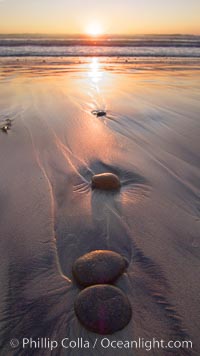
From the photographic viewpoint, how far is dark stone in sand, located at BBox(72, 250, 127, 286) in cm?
192

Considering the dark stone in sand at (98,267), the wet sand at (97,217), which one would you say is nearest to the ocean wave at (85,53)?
the wet sand at (97,217)

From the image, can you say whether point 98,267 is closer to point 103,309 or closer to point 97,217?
point 103,309

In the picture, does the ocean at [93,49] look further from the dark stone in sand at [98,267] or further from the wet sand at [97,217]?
the dark stone in sand at [98,267]

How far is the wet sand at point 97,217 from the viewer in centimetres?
176

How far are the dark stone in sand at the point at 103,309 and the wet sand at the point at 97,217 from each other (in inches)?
1.8

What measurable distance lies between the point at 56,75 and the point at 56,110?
443 cm

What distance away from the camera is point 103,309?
169 cm

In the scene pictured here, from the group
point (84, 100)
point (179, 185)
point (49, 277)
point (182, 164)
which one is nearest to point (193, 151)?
point (182, 164)

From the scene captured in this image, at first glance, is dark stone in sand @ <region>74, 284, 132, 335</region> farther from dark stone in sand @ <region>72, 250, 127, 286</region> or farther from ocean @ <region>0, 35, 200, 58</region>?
ocean @ <region>0, 35, 200, 58</region>

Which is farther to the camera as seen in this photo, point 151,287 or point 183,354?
point 151,287

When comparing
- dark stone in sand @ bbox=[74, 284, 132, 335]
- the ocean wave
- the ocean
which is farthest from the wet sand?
the ocean

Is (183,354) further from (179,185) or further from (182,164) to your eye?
(182,164)

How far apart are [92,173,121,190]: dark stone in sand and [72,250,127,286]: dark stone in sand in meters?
0.96

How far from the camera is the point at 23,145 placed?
4.04 metres
